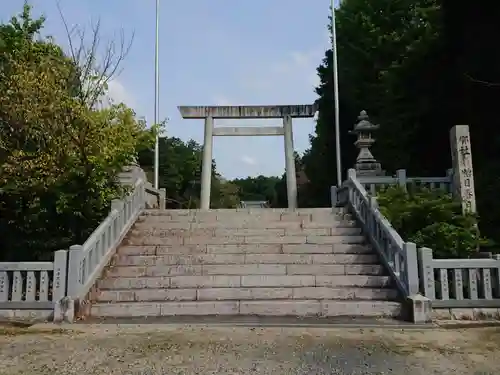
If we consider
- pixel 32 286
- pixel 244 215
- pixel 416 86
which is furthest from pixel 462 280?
pixel 416 86

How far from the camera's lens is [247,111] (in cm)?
1434

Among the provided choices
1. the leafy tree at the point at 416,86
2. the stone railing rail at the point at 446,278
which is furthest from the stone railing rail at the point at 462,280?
the leafy tree at the point at 416,86

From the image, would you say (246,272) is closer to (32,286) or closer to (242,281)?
(242,281)

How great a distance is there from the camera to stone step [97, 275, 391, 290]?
6809mm

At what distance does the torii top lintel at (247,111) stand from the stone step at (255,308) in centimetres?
883

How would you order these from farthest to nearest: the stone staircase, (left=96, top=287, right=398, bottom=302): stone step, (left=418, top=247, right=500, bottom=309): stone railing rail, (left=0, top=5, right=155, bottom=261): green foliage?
1. (left=0, top=5, right=155, bottom=261): green foliage
2. (left=96, top=287, right=398, bottom=302): stone step
3. the stone staircase
4. (left=418, top=247, right=500, bottom=309): stone railing rail

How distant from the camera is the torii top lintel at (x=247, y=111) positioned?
14.4 metres

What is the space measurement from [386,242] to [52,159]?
521 centimetres

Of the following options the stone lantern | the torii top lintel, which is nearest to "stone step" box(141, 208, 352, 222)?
the stone lantern

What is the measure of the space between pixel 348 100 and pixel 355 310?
13.1 m

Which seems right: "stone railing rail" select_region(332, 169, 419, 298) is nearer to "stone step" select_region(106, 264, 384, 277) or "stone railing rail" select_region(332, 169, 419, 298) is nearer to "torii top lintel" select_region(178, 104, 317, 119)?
"stone step" select_region(106, 264, 384, 277)

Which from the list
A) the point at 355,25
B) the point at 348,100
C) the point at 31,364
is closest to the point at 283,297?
the point at 31,364

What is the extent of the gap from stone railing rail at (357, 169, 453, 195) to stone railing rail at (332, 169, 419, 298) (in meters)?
0.44

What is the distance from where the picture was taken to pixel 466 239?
751 centimetres
